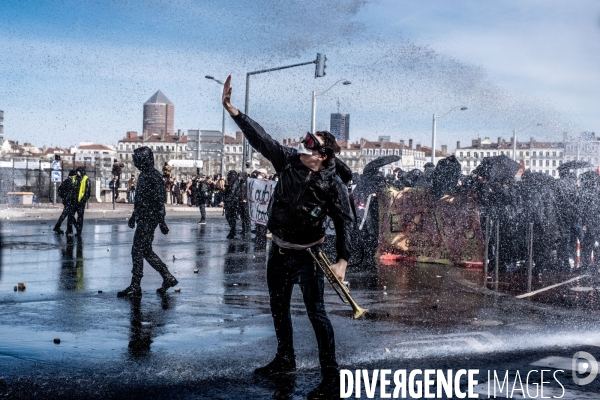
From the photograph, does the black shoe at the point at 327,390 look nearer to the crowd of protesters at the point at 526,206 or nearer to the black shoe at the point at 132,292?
the black shoe at the point at 132,292

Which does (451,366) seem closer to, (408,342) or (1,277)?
(408,342)

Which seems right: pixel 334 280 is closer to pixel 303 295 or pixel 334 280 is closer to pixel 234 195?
pixel 303 295

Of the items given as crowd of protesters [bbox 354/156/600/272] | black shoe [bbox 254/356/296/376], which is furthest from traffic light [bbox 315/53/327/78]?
black shoe [bbox 254/356/296/376]

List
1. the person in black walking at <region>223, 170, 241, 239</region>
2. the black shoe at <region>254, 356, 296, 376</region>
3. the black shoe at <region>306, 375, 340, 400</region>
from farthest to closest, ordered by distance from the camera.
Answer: the person in black walking at <region>223, 170, 241, 239</region> → the black shoe at <region>254, 356, 296, 376</region> → the black shoe at <region>306, 375, 340, 400</region>

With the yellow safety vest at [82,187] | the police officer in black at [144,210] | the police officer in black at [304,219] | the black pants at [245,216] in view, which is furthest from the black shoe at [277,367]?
the yellow safety vest at [82,187]

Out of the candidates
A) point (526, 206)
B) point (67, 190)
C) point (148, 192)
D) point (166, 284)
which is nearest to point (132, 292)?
point (166, 284)

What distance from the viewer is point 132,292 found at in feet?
32.6

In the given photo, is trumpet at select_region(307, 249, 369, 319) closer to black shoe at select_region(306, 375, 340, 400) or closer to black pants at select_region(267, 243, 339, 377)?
black pants at select_region(267, 243, 339, 377)

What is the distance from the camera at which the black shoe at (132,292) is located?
9875 mm

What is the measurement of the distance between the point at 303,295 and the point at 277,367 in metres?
0.59

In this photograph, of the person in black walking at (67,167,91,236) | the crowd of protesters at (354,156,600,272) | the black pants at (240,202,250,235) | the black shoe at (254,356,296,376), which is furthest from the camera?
the black pants at (240,202,250,235)

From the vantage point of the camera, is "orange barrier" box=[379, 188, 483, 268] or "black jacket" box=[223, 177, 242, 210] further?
"black jacket" box=[223, 177, 242, 210]

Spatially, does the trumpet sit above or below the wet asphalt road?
above

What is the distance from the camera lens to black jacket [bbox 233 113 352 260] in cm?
589
